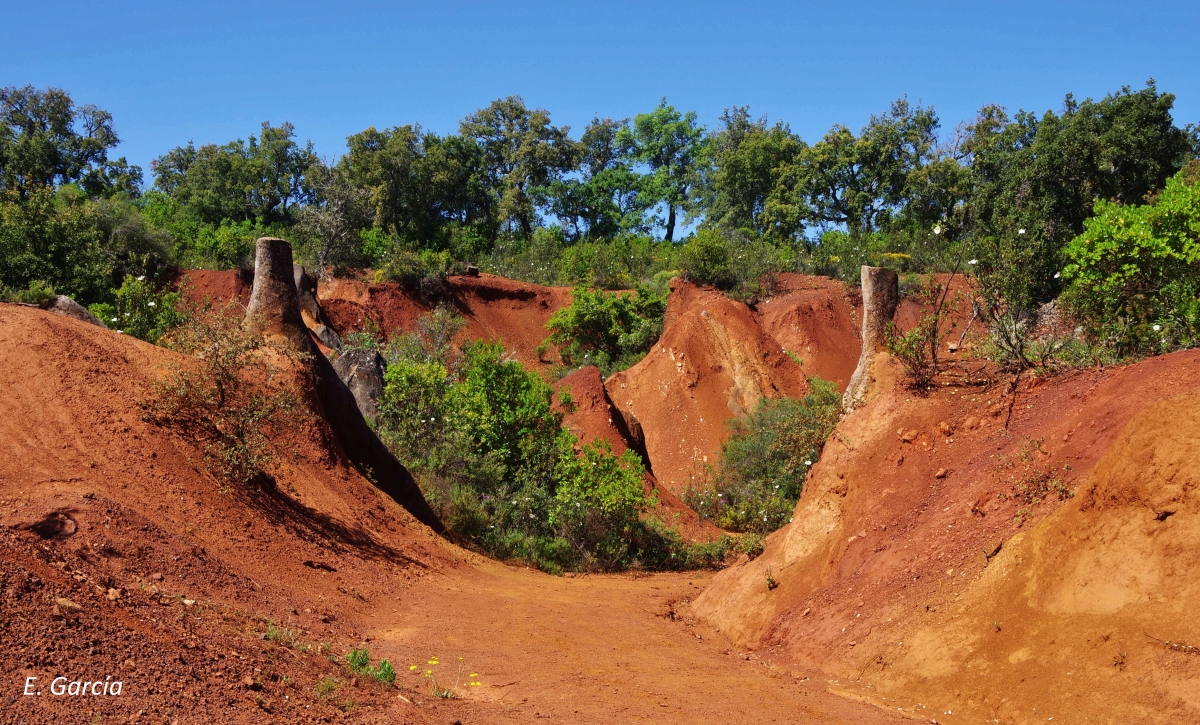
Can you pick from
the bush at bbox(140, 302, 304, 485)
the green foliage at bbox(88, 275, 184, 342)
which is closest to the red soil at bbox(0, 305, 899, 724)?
the bush at bbox(140, 302, 304, 485)


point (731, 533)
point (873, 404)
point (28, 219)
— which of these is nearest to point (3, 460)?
point (873, 404)

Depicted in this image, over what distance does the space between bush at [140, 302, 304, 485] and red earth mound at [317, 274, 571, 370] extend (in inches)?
863

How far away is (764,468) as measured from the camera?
65.4ft

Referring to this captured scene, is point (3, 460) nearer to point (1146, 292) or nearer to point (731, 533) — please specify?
point (1146, 292)

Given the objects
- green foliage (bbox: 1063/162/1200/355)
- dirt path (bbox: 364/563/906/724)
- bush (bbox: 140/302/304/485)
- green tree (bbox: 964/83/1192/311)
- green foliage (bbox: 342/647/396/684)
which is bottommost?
dirt path (bbox: 364/563/906/724)

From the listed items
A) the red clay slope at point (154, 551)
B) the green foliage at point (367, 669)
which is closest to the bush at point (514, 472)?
the red clay slope at point (154, 551)

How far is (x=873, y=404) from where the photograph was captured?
10.2m

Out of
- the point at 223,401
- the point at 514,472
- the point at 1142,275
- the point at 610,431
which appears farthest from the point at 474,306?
the point at 1142,275

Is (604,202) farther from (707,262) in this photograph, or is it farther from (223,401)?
(223,401)

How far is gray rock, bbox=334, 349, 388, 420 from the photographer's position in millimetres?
17484

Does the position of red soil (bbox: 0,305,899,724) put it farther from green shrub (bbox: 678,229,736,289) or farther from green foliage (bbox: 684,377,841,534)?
green shrub (bbox: 678,229,736,289)

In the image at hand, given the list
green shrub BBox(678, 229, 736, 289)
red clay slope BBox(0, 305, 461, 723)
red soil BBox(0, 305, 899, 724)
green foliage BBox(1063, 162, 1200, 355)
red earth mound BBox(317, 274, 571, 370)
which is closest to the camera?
red clay slope BBox(0, 305, 461, 723)

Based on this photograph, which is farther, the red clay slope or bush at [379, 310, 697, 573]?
bush at [379, 310, 697, 573]

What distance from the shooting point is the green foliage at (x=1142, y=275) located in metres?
10.0
